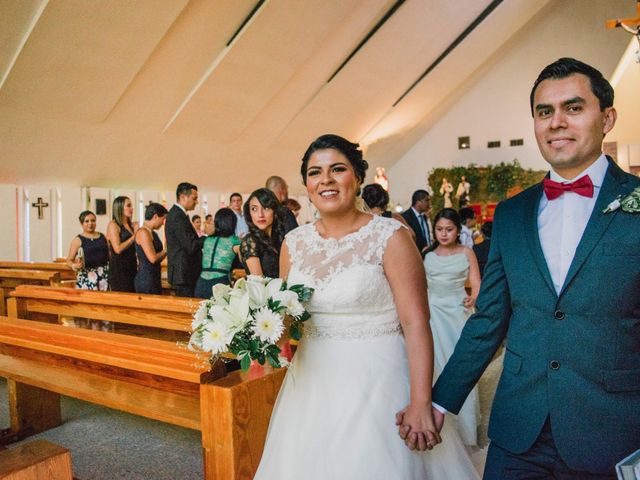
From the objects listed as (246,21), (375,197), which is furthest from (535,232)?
(246,21)

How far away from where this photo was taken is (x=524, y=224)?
1.69 metres

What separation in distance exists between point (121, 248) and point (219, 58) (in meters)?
6.12

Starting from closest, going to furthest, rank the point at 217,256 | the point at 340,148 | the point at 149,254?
the point at 340,148
the point at 217,256
the point at 149,254

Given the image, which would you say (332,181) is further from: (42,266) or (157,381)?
(42,266)

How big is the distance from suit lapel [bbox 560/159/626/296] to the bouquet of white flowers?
0.94 m

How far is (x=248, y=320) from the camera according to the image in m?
1.96

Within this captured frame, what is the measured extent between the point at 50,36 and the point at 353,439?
883cm

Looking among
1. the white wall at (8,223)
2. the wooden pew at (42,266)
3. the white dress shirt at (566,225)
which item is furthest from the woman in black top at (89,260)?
the white wall at (8,223)

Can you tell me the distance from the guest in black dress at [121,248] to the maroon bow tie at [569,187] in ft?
17.3

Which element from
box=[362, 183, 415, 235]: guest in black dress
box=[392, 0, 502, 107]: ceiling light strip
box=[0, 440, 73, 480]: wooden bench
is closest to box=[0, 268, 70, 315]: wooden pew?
box=[362, 183, 415, 235]: guest in black dress

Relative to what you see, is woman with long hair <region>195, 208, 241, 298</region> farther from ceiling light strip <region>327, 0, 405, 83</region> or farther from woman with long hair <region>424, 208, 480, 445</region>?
ceiling light strip <region>327, 0, 405, 83</region>

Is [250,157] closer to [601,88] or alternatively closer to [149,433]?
[149,433]

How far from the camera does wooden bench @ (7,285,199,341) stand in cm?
376

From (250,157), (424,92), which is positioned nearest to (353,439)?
(250,157)
